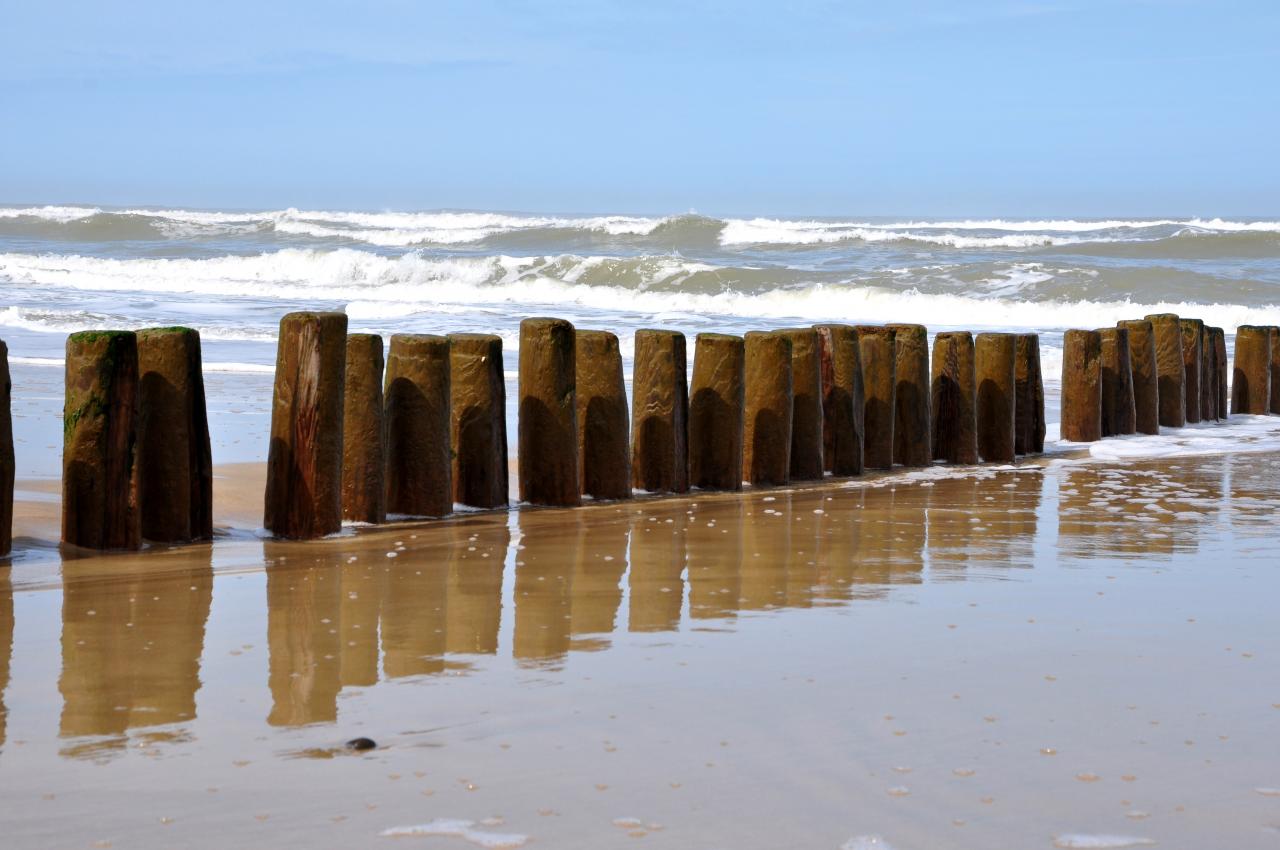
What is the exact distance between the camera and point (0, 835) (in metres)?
2.66

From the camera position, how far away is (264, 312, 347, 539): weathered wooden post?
5.79 m

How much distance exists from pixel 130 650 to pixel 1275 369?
10538mm

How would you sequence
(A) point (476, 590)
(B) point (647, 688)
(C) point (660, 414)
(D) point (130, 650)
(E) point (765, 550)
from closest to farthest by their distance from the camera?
(B) point (647, 688), (D) point (130, 650), (A) point (476, 590), (E) point (765, 550), (C) point (660, 414)

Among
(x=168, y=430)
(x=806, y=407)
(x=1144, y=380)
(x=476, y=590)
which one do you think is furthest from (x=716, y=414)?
(x=1144, y=380)

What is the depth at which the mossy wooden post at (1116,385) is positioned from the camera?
32.1ft

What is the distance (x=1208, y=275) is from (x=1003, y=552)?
75.7 feet

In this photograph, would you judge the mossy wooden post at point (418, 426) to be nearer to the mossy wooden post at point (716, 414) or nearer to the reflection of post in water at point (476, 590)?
the reflection of post in water at point (476, 590)

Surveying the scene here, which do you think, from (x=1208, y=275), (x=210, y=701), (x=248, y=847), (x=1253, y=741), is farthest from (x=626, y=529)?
(x=1208, y=275)

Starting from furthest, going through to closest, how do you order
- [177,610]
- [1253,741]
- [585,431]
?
1. [585,431]
2. [177,610]
3. [1253,741]

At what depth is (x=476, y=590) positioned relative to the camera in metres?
4.91

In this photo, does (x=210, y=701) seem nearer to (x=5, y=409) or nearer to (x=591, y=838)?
(x=591, y=838)

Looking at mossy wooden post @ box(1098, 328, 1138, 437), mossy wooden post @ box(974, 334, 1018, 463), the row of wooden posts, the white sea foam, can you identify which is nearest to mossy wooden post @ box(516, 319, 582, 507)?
the row of wooden posts

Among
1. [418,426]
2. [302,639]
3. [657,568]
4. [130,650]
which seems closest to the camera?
[130,650]

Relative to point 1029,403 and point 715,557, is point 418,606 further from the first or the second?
point 1029,403
